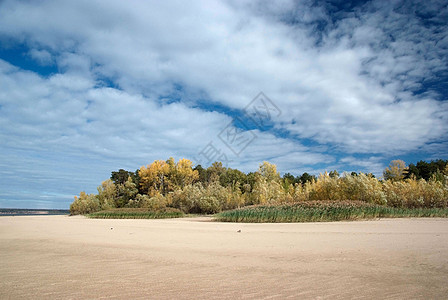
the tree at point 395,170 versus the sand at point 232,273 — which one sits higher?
the tree at point 395,170

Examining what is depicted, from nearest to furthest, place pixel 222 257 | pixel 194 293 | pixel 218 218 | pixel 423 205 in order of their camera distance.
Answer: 1. pixel 194 293
2. pixel 222 257
3. pixel 218 218
4. pixel 423 205

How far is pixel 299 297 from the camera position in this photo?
324cm

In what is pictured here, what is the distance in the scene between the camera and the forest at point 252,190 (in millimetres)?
31375

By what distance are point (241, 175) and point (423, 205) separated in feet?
129

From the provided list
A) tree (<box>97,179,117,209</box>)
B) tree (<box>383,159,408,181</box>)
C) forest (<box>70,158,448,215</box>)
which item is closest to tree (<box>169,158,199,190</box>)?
forest (<box>70,158,448,215</box>)

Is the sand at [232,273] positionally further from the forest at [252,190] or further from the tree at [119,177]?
the tree at [119,177]

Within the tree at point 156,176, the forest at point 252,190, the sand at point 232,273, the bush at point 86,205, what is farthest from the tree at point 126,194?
the sand at point 232,273

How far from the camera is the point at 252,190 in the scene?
5191cm

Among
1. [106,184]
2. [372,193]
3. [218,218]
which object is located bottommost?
[218,218]

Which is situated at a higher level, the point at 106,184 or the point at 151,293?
the point at 106,184

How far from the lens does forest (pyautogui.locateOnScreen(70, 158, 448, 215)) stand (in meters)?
31.4

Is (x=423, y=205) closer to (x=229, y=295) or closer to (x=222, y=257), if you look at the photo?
(x=222, y=257)

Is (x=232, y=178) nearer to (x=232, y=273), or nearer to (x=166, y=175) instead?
(x=166, y=175)

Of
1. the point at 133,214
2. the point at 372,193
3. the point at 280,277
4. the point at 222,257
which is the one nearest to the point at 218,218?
the point at 133,214
